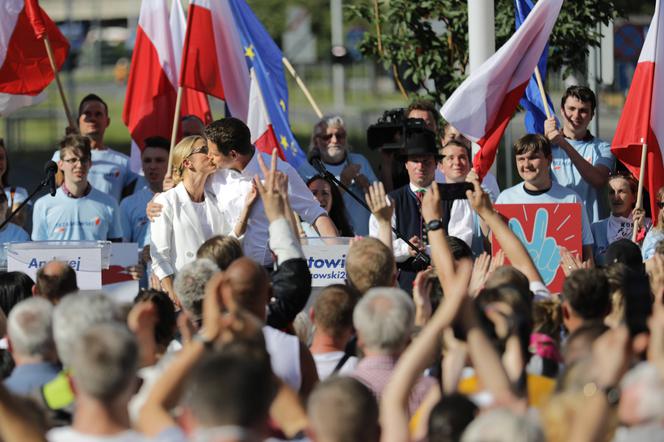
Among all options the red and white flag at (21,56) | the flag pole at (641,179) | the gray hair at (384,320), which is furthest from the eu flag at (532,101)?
the gray hair at (384,320)

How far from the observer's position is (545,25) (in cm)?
1057

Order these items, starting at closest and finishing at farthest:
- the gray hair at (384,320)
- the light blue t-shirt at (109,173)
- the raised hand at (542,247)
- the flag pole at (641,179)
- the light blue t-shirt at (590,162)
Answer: the gray hair at (384,320) → the raised hand at (542,247) → the flag pole at (641,179) → the light blue t-shirt at (590,162) → the light blue t-shirt at (109,173)

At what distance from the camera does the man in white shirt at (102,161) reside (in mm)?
11766

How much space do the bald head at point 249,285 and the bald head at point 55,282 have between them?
1.30 m

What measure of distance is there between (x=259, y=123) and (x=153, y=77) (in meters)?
1.52

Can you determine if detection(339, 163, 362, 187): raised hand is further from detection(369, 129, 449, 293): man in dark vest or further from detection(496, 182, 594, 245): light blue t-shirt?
detection(496, 182, 594, 245): light blue t-shirt

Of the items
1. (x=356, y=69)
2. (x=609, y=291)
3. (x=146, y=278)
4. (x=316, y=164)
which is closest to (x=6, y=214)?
(x=146, y=278)

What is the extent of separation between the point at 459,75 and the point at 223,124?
15.9 ft

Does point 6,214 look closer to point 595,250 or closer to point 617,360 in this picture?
point 595,250

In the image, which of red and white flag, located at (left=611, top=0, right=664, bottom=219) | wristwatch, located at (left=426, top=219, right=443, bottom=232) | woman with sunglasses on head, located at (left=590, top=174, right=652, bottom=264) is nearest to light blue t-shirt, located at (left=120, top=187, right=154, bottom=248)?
woman with sunglasses on head, located at (left=590, top=174, right=652, bottom=264)

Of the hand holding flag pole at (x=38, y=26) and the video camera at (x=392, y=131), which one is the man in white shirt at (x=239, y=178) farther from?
the hand holding flag pole at (x=38, y=26)

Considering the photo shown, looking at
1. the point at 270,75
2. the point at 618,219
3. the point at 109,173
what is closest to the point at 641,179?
the point at 618,219

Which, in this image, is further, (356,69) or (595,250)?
(356,69)

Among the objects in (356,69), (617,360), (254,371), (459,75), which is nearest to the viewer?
(254,371)
